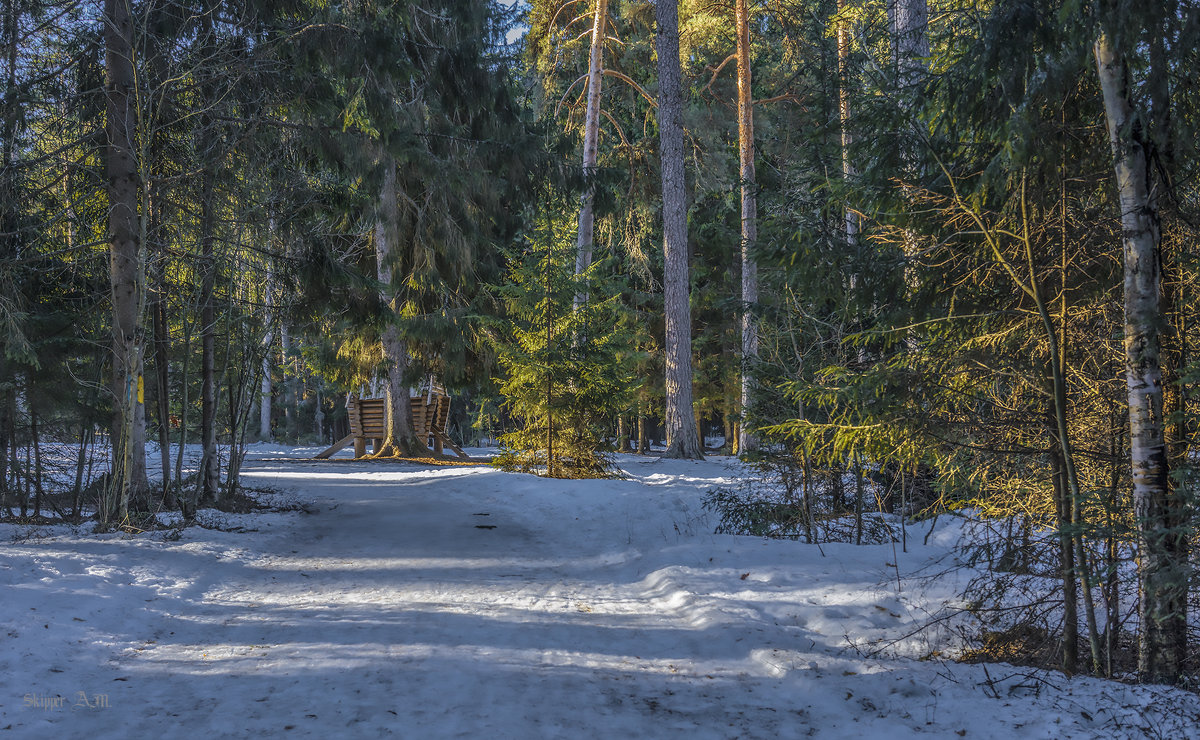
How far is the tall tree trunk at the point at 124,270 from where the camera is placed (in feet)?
25.6

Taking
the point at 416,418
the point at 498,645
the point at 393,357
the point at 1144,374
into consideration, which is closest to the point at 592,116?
the point at 393,357

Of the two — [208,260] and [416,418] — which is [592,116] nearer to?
[416,418]

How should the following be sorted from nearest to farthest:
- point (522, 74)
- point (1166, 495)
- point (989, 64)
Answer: point (1166, 495)
point (989, 64)
point (522, 74)

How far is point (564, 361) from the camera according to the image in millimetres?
12453

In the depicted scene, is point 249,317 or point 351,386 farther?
point 351,386

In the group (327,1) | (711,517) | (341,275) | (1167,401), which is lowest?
(711,517)

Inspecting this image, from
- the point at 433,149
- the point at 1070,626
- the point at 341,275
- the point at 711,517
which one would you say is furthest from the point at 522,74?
the point at 1070,626

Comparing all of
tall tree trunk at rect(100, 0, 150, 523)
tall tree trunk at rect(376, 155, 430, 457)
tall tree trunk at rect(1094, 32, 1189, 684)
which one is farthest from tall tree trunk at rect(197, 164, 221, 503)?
tall tree trunk at rect(1094, 32, 1189, 684)

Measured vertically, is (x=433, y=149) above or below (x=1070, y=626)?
above

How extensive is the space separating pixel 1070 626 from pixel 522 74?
22.4 m

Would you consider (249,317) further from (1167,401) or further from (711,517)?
(1167,401)

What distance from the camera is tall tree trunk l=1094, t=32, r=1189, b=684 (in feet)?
12.3

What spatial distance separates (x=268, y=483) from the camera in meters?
13.4

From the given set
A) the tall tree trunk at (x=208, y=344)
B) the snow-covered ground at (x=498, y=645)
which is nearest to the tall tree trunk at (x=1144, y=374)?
the snow-covered ground at (x=498, y=645)
